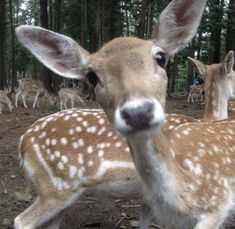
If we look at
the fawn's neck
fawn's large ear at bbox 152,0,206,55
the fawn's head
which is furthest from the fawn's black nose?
fawn's large ear at bbox 152,0,206,55

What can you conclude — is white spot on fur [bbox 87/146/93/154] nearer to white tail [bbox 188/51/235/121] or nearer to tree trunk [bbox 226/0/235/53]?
white tail [bbox 188/51/235/121]

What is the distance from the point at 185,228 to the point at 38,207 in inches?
64.3

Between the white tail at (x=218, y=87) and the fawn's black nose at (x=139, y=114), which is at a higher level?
the fawn's black nose at (x=139, y=114)

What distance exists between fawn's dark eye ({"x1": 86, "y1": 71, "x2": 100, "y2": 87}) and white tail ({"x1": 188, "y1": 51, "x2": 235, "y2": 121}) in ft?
11.4

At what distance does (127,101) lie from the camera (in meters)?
2.84

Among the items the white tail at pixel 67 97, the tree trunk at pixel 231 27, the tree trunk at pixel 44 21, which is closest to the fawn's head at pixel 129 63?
the white tail at pixel 67 97

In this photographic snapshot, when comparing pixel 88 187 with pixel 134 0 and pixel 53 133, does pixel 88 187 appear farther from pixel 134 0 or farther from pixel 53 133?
pixel 134 0

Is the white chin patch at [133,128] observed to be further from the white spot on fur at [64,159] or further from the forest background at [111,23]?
the forest background at [111,23]

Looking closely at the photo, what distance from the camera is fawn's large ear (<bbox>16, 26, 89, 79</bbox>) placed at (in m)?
3.66

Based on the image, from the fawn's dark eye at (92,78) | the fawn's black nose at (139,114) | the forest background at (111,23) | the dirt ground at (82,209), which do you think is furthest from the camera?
the forest background at (111,23)

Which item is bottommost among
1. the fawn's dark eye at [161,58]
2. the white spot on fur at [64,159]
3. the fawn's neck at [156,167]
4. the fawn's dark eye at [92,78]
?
the white spot on fur at [64,159]

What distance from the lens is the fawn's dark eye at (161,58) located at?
338cm

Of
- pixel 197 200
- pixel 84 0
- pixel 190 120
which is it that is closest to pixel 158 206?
pixel 197 200

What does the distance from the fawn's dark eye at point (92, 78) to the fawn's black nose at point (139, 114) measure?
1.93 feet
